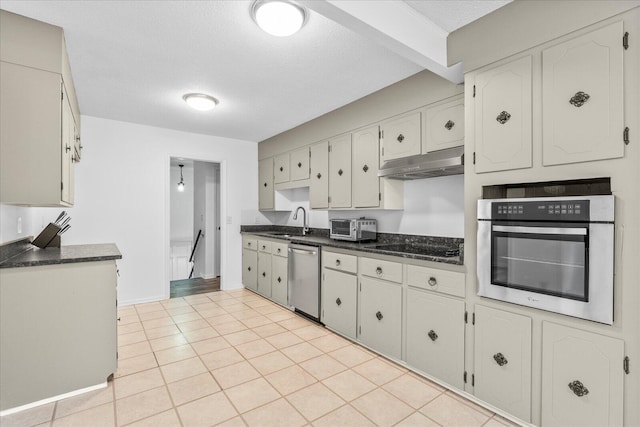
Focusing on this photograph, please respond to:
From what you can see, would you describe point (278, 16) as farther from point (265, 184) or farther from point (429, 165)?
point (265, 184)

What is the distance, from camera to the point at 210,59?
2502 mm

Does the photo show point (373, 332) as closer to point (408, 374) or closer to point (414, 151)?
point (408, 374)

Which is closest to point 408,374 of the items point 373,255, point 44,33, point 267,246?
point 373,255

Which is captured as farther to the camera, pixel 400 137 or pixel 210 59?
pixel 400 137

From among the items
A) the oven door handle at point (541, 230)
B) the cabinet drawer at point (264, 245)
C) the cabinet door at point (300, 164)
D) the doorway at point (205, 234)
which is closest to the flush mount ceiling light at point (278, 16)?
the oven door handle at point (541, 230)

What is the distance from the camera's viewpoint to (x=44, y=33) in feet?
6.69

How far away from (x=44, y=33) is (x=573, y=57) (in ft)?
10.7

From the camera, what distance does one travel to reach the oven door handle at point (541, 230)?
157 cm

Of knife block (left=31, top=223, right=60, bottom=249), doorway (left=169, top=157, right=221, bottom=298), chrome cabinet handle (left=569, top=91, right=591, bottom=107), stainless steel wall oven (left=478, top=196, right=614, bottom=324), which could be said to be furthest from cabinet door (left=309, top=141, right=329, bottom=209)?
knife block (left=31, top=223, right=60, bottom=249)

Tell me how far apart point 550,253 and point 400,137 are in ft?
5.14

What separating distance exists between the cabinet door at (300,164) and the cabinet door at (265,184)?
67 cm

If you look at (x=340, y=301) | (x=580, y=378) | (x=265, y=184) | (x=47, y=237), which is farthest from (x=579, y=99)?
(x=265, y=184)

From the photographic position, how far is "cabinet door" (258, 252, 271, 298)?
4398 mm

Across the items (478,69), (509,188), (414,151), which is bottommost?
(509,188)
